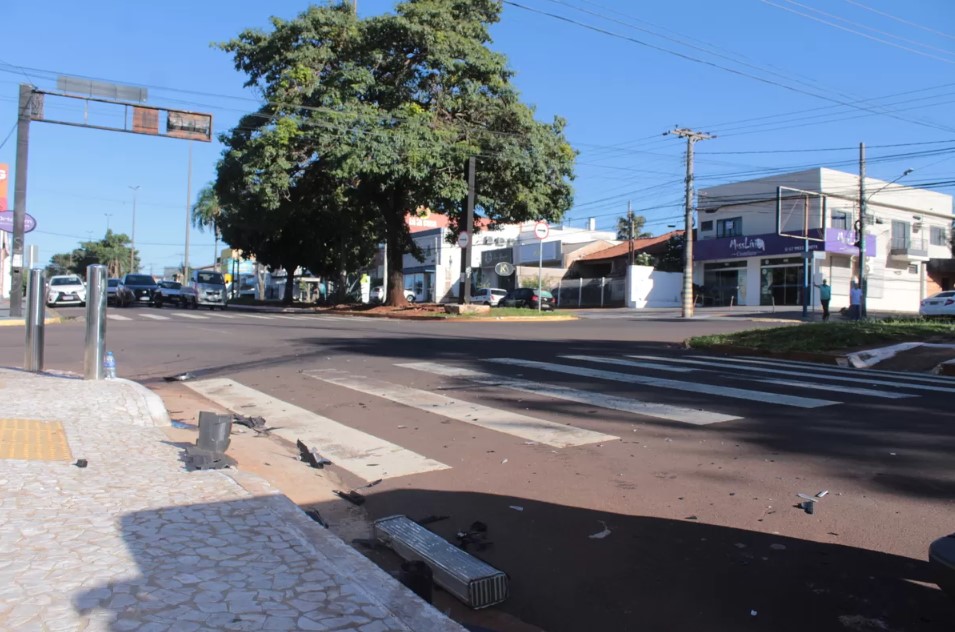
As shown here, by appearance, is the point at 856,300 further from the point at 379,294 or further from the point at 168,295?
the point at 379,294

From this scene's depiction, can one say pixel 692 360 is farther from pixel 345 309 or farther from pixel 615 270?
pixel 615 270

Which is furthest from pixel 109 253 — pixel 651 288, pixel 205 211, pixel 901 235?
pixel 901 235

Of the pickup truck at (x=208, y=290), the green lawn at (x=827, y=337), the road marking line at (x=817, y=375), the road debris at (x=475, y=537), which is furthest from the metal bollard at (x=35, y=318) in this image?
the pickup truck at (x=208, y=290)

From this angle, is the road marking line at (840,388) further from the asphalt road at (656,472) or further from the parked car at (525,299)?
the parked car at (525,299)

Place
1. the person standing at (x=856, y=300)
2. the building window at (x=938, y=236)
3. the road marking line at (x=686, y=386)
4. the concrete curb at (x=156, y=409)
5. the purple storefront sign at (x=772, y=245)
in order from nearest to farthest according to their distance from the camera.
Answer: the concrete curb at (x=156, y=409) < the road marking line at (x=686, y=386) < the person standing at (x=856, y=300) < the purple storefront sign at (x=772, y=245) < the building window at (x=938, y=236)

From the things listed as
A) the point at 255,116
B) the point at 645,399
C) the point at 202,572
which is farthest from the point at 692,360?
the point at 255,116

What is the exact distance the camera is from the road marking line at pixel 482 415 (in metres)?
6.57

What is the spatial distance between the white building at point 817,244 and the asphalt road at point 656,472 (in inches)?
1400

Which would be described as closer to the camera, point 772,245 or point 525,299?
point 772,245

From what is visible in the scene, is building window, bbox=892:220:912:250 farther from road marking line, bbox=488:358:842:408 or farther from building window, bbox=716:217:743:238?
road marking line, bbox=488:358:842:408

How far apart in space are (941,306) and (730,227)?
23267 mm

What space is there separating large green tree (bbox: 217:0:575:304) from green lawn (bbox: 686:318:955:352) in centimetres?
1467

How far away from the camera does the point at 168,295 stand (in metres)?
37.9

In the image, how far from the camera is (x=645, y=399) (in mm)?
8305
